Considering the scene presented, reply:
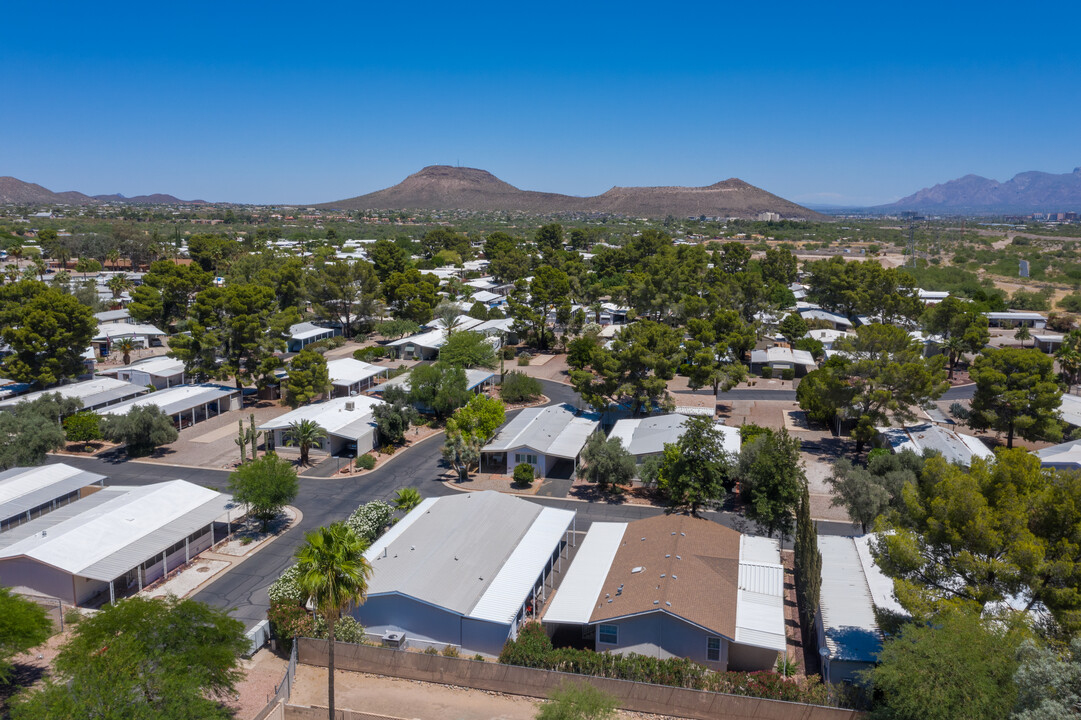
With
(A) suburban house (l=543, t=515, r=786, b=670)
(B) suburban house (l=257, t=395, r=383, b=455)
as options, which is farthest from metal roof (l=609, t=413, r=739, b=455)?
(B) suburban house (l=257, t=395, r=383, b=455)

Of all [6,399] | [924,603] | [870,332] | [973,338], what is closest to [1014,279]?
[973,338]

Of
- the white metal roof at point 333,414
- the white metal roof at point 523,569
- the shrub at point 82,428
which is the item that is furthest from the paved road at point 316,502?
the white metal roof at point 333,414

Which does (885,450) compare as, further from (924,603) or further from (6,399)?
(6,399)

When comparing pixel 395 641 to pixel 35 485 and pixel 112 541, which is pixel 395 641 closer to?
pixel 112 541

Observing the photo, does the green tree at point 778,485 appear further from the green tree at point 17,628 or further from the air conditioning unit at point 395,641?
the green tree at point 17,628

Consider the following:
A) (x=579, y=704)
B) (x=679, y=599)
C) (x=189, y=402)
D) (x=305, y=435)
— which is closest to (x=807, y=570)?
(x=679, y=599)
